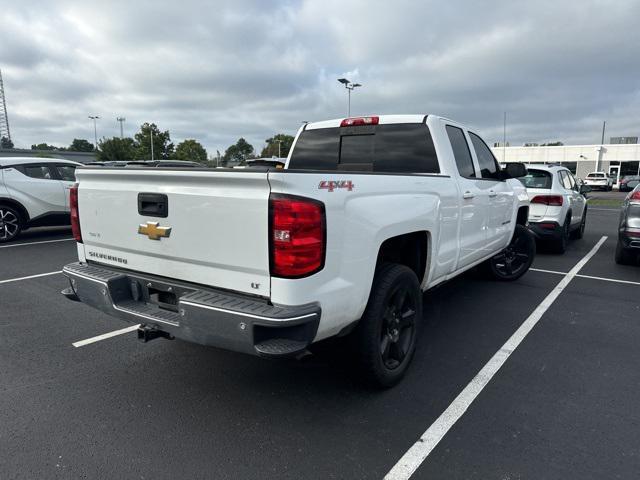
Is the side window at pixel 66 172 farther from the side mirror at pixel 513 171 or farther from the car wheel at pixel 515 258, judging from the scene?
the side mirror at pixel 513 171

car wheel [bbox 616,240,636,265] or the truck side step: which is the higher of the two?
the truck side step

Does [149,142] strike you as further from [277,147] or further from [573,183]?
[573,183]

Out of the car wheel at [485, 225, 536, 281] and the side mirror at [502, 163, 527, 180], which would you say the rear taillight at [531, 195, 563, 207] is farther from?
the side mirror at [502, 163, 527, 180]

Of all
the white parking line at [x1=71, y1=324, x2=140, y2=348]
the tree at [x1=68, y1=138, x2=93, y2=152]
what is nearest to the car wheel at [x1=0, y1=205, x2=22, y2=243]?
the white parking line at [x1=71, y1=324, x2=140, y2=348]

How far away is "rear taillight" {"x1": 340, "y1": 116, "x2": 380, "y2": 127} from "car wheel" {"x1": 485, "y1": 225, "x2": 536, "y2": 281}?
2.90 m

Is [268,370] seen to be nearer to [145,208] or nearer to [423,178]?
[145,208]

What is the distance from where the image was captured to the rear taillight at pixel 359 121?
14.2ft

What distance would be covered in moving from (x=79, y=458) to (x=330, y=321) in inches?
62.4

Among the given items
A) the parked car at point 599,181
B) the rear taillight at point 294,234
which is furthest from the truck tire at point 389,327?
the parked car at point 599,181

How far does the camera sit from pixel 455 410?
2926 mm

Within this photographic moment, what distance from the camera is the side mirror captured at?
5207mm

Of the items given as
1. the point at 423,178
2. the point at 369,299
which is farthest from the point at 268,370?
the point at 423,178

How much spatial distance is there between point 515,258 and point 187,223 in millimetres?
5202

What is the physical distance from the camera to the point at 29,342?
4.01 m
